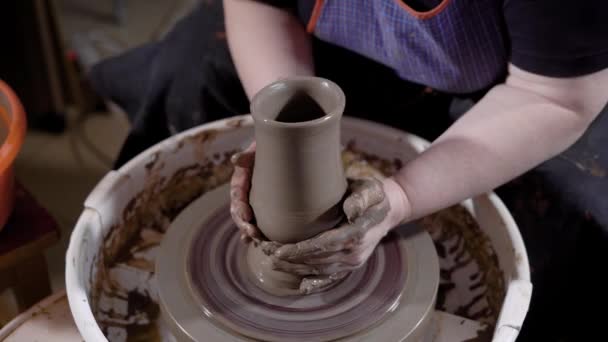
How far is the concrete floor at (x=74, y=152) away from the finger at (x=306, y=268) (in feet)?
3.88

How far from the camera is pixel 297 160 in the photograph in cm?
92

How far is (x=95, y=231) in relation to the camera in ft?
3.97

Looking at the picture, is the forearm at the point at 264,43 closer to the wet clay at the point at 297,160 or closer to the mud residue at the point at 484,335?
the wet clay at the point at 297,160

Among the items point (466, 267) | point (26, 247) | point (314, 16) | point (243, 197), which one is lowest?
point (466, 267)

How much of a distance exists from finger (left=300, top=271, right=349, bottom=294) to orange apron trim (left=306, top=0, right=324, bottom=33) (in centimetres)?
51

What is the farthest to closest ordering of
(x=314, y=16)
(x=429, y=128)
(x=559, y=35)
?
(x=429, y=128) → (x=314, y=16) → (x=559, y=35)

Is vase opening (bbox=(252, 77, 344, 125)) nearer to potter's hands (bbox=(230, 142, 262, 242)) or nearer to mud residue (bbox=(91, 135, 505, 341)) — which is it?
potter's hands (bbox=(230, 142, 262, 242))

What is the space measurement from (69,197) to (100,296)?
1139mm

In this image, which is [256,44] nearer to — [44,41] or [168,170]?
[168,170]

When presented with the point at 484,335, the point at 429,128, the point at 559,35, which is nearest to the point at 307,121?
the point at 559,35

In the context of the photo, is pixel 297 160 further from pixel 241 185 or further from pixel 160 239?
pixel 160 239

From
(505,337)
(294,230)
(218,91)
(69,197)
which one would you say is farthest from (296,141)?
(69,197)

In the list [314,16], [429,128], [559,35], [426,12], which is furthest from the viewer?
[429,128]

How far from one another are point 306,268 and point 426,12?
1.55 feet
